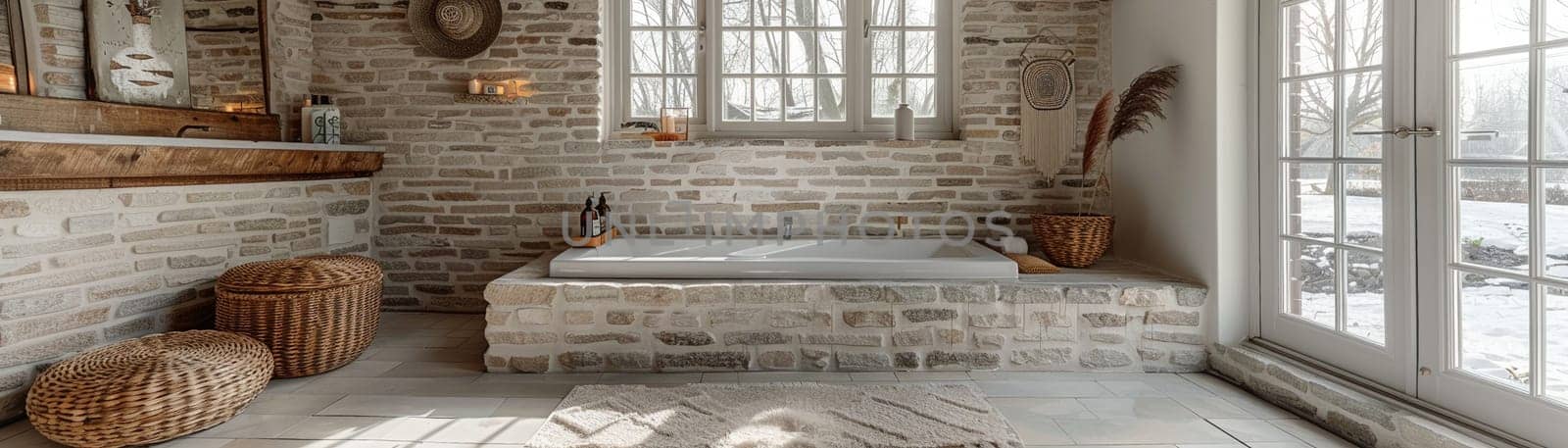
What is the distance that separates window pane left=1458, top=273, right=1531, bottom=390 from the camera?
213 cm

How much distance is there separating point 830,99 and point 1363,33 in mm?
2483

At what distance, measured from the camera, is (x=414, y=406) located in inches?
111

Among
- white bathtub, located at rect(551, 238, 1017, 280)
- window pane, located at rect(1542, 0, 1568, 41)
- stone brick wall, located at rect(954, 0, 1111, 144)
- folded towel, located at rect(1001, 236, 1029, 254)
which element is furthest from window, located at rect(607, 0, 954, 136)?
window pane, located at rect(1542, 0, 1568, 41)

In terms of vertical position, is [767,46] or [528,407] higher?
[767,46]

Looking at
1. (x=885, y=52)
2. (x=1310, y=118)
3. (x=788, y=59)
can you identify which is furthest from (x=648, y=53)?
(x=1310, y=118)

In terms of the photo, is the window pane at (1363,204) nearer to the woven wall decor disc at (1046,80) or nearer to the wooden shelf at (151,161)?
the woven wall decor disc at (1046,80)

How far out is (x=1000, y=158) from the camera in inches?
169

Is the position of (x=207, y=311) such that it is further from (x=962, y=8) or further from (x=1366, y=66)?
(x=1366, y=66)

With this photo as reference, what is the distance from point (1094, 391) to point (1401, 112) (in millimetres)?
1368

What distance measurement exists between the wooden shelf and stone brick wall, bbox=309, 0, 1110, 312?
42 centimetres

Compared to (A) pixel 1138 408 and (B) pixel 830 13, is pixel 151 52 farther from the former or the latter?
(A) pixel 1138 408

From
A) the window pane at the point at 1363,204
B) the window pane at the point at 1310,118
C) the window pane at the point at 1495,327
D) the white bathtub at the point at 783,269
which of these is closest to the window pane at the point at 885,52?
the white bathtub at the point at 783,269

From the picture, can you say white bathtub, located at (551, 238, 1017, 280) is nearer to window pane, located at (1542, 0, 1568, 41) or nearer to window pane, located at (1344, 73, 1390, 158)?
window pane, located at (1344, 73, 1390, 158)

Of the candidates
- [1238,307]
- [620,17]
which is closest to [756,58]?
[620,17]
